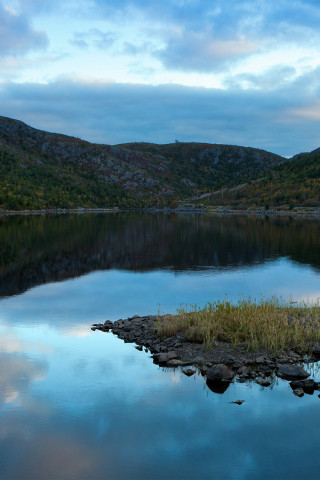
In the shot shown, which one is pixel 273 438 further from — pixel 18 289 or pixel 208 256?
pixel 208 256

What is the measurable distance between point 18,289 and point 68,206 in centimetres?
13850

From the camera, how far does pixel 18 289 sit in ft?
83.6

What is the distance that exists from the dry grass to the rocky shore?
1.07 ft

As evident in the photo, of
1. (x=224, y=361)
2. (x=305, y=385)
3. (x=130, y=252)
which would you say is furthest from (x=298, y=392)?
(x=130, y=252)

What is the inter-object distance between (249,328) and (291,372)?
284 cm

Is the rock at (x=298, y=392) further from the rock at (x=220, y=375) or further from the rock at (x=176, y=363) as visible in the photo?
the rock at (x=176, y=363)

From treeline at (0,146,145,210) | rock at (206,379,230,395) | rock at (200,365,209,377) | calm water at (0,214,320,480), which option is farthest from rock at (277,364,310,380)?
treeline at (0,146,145,210)

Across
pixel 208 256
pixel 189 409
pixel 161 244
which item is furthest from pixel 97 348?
pixel 161 244

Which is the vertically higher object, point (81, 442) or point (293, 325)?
point (293, 325)

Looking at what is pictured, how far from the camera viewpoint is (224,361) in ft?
42.3

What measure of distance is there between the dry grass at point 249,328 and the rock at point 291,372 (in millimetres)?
1123

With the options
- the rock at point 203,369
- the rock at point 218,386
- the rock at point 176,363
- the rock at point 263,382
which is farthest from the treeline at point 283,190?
the rock at point 218,386

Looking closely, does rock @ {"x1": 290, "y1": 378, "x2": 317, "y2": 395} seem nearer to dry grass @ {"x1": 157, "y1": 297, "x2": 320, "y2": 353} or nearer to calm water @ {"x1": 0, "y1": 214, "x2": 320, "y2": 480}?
calm water @ {"x1": 0, "y1": 214, "x2": 320, "y2": 480}

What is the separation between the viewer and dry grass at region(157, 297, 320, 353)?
13883mm
